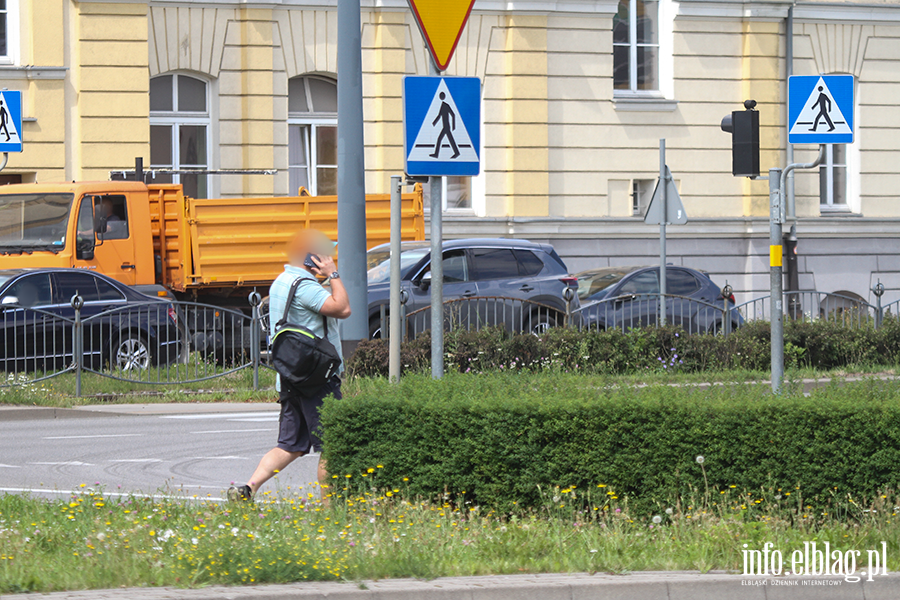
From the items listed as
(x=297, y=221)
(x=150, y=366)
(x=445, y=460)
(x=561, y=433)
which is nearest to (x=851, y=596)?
(x=561, y=433)

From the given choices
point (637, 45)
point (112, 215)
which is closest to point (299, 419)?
point (112, 215)

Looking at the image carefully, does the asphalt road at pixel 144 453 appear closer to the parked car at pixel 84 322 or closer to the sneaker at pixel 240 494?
the sneaker at pixel 240 494

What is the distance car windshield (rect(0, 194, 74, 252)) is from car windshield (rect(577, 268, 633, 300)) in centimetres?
835

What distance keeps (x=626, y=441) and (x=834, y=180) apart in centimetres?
2452

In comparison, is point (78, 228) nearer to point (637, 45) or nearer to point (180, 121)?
point (180, 121)

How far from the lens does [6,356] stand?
1537cm

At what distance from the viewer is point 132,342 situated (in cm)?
1639

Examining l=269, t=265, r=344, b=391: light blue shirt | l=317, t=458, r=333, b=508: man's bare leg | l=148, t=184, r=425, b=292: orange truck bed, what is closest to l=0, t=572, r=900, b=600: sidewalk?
l=317, t=458, r=333, b=508: man's bare leg

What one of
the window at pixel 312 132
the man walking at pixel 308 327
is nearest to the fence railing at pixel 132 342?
the man walking at pixel 308 327

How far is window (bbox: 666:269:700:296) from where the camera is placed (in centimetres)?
2064

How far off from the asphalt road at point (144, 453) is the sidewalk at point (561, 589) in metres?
2.66

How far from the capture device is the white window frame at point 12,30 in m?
23.7

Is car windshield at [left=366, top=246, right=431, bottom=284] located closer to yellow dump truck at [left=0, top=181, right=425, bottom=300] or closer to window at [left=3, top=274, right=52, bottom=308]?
yellow dump truck at [left=0, top=181, right=425, bottom=300]

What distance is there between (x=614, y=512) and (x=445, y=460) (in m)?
1.02
